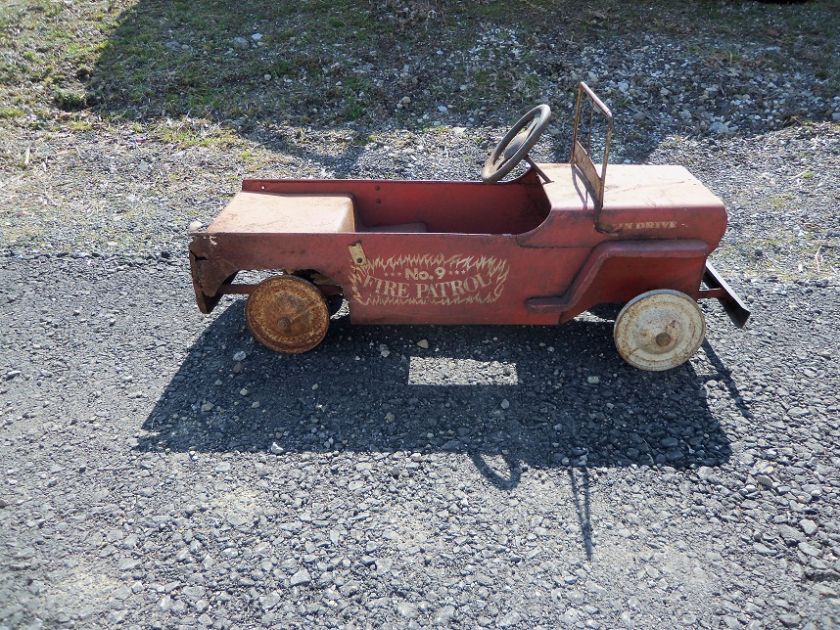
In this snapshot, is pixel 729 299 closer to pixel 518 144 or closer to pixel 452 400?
pixel 518 144

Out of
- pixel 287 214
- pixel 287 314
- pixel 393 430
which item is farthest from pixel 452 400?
pixel 287 214

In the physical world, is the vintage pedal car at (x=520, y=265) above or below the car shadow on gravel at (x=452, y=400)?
above

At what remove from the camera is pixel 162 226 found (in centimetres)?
612

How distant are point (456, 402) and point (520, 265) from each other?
3.01 ft

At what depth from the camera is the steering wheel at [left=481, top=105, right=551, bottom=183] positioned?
13.9 feet

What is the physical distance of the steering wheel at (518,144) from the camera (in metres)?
4.23

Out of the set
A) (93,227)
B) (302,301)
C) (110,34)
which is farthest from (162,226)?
(110,34)

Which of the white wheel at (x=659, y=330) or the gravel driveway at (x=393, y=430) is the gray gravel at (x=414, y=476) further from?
the white wheel at (x=659, y=330)

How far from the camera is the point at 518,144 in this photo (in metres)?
4.66

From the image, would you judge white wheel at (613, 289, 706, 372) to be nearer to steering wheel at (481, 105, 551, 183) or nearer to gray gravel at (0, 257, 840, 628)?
gray gravel at (0, 257, 840, 628)

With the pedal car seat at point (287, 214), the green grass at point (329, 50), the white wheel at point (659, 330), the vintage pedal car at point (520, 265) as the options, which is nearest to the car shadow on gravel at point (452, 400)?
the white wheel at point (659, 330)

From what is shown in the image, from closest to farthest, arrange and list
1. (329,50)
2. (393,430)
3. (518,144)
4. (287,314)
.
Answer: (393,430), (287,314), (518,144), (329,50)

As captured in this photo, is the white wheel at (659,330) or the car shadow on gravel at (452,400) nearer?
the car shadow on gravel at (452,400)

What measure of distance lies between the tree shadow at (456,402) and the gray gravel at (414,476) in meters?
0.02
